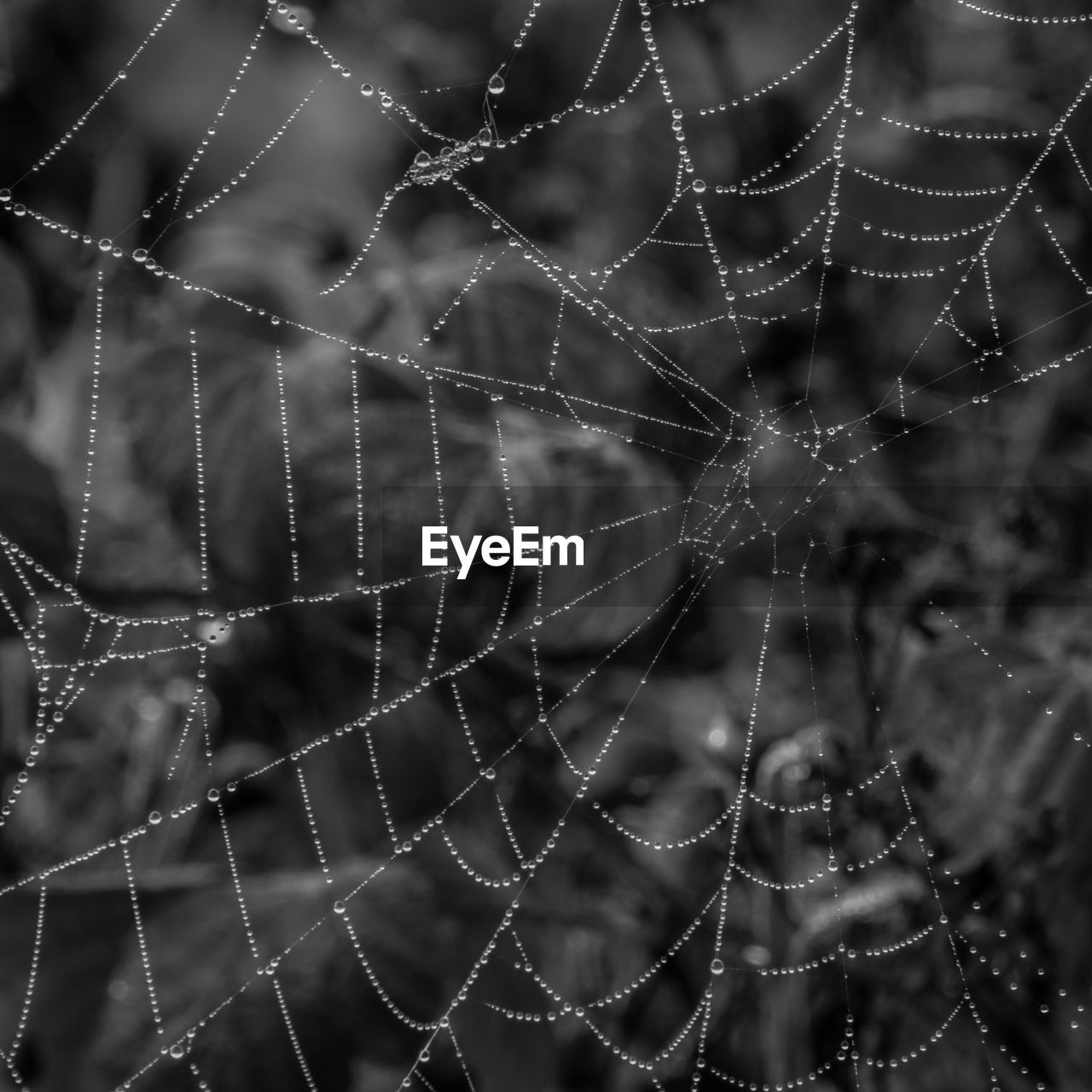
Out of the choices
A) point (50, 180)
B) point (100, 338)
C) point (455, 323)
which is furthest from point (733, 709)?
point (50, 180)

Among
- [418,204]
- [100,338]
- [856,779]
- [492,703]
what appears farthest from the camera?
[418,204]

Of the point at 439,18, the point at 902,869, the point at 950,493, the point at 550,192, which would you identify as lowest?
the point at 902,869

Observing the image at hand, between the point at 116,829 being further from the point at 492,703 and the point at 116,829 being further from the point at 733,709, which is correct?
the point at 733,709

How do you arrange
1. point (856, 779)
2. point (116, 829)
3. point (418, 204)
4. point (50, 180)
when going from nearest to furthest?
point (856, 779) < point (116, 829) < point (418, 204) < point (50, 180)

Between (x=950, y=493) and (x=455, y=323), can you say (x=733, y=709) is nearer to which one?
(x=950, y=493)

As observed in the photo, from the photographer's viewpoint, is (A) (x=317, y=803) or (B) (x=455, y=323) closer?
(B) (x=455, y=323)

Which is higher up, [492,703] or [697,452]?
[697,452]
